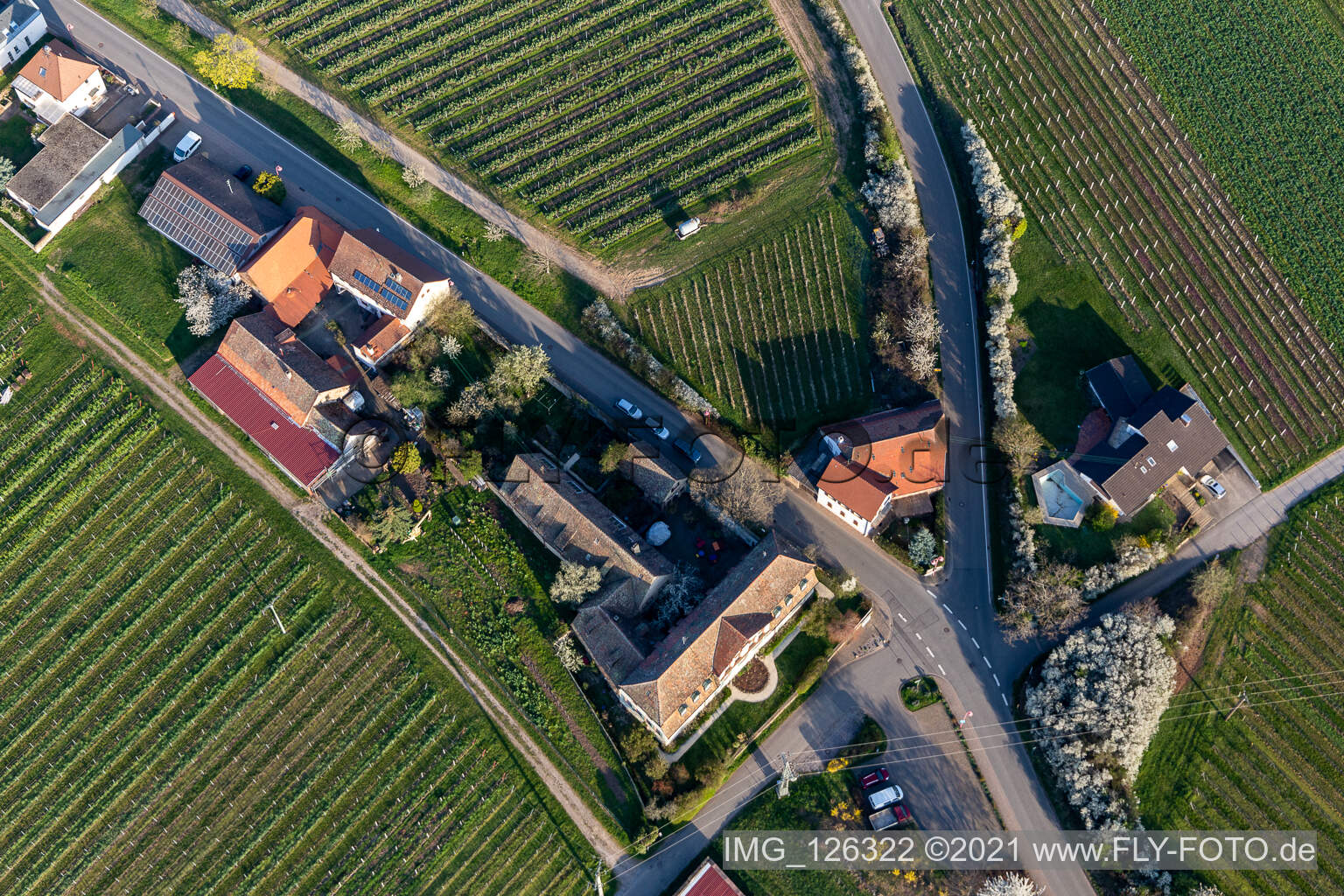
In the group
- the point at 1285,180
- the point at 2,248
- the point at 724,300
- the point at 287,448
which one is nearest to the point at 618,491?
the point at 724,300

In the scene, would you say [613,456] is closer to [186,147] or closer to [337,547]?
[337,547]

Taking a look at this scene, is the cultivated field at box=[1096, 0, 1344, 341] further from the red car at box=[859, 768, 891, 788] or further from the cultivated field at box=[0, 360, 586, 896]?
the cultivated field at box=[0, 360, 586, 896]

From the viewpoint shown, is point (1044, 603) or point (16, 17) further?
point (16, 17)

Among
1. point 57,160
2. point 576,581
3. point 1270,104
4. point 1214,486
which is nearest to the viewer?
point 576,581

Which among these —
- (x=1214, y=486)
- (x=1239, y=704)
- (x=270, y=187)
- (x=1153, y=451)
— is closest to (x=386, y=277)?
(x=270, y=187)

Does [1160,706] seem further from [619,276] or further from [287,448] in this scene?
[287,448]

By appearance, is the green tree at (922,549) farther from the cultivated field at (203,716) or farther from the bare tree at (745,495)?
the cultivated field at (203,716)

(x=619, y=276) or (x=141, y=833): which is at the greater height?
(x=619, y=276)
